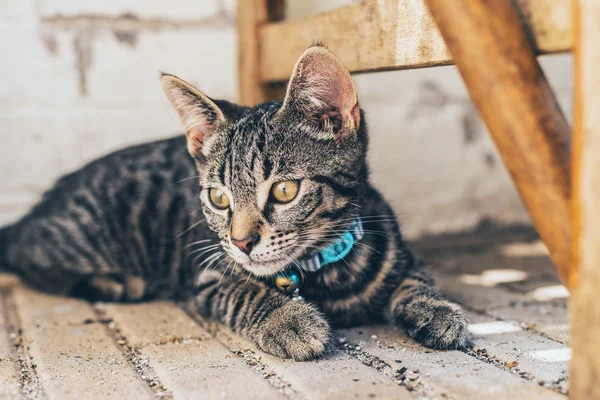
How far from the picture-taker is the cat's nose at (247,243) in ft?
5.90

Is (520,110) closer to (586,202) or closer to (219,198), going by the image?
(586,202)

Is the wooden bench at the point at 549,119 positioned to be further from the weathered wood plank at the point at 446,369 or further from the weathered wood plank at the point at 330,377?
the weathered wood plank at the point at 330,377

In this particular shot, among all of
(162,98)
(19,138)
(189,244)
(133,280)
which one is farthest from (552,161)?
(19,138)

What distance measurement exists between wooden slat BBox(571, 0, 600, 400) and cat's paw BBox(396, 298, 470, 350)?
60 cm

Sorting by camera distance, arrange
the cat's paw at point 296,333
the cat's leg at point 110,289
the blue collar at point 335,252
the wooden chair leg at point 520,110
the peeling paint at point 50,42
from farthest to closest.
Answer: the peeling paint at point 50,42 → the cat's leg at point 110,289 → the blue collar at point 335,252 → the cat's paw at point 296,333 → the wooden chair leg at point 520,110

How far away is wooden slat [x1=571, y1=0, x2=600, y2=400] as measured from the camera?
1.15 metres

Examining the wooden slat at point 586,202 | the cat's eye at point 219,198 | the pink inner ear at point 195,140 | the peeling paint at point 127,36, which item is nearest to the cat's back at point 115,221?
the pink inner ear at point 195,140

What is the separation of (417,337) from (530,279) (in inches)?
39.4

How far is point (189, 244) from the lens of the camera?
2.34m

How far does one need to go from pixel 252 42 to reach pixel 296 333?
57.0 inches

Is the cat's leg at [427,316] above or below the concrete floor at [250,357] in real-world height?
above

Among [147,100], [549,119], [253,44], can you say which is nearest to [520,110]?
[549,119]

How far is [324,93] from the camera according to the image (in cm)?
188

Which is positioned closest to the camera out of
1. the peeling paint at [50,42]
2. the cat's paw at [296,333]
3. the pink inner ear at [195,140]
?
the cat's paw at [296,333]
